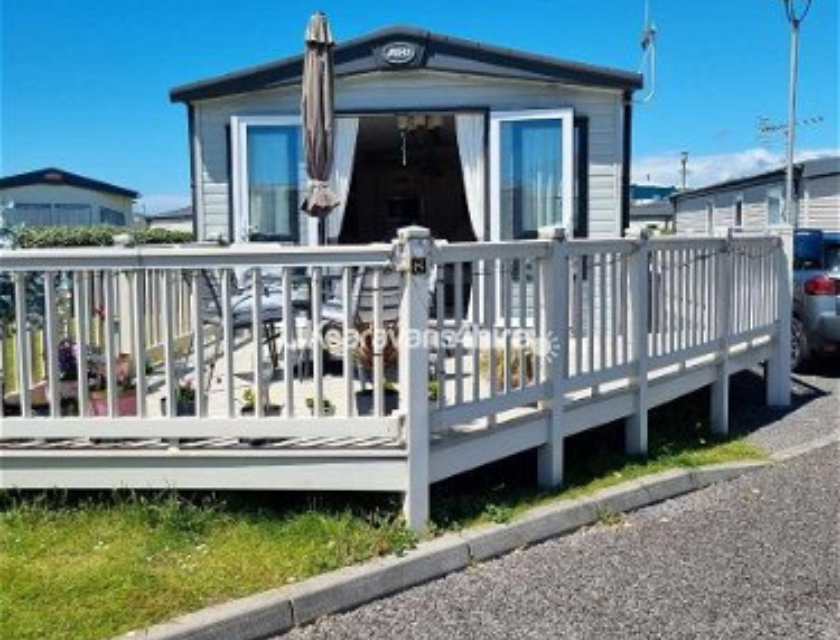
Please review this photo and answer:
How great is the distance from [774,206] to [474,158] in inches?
613

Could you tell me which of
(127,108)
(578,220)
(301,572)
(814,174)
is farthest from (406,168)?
(301,572)

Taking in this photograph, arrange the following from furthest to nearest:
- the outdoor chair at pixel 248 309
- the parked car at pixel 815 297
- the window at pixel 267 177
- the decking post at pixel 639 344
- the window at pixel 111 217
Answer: the window at pixel 111 217 → the window at pixel 267 177 → the parked car at pixel 815 297 → the outdoor chair at pixel 248 309 → the decking post at pixel 639 344

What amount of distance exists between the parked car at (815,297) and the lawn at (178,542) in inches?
176

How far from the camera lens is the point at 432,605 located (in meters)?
3.10

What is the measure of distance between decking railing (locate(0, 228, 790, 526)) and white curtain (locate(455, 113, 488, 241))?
3.13 m

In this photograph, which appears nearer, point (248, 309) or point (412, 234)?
point (412, 234)

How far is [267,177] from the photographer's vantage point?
862cm

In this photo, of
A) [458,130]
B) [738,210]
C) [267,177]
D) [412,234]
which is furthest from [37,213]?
[412,234]

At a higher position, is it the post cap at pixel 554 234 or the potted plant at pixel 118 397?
the post cap at pixel 554 234

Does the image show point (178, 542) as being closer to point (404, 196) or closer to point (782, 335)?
point (782, 335)

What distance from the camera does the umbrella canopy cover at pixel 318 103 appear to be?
6.09m

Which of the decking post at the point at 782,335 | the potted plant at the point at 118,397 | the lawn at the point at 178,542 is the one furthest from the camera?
the decking post at the point at 782,335

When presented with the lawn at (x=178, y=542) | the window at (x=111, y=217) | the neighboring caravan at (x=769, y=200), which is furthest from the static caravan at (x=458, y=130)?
the window at (x=111, y=217)

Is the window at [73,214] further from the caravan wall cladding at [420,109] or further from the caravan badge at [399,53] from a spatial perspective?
the caravan badge at [399,53]
